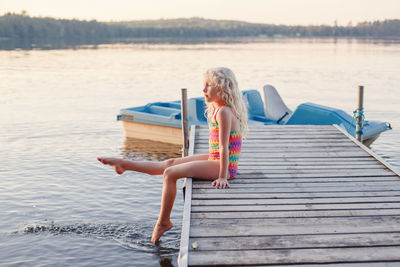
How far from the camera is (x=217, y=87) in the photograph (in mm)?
5047

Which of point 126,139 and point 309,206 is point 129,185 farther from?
point 309,206

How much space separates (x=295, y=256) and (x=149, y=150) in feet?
28.9

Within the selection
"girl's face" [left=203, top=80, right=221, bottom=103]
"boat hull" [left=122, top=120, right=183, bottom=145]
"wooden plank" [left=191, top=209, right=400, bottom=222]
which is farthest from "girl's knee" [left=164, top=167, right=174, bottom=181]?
"boat hull" [left=122, top=120, right=183, bottom=145]

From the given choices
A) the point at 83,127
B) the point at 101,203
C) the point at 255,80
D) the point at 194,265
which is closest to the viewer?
the point at 194,265

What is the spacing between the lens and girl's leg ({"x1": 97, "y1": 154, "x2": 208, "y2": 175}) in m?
5.27

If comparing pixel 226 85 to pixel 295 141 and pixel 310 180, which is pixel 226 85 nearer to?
pixel 310 180

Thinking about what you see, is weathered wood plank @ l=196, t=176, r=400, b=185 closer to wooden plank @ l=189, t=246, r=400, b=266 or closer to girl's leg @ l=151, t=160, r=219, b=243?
girl's leg @ l=151, t=160, r=219, b=243

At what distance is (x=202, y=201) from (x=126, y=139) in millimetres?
8839

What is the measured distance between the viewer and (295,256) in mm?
3660

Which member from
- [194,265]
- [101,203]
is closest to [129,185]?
[101,203]

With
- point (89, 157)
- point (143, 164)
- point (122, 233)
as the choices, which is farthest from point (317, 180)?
point (89, 157)

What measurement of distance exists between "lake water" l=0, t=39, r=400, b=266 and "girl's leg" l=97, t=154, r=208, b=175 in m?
1.28

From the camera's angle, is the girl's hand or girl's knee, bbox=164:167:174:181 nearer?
girl's knee, bbox=164:167:174:181

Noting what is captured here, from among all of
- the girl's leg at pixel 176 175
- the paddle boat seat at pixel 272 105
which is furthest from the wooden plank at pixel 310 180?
the paddle boat seat at pixel 272 105
